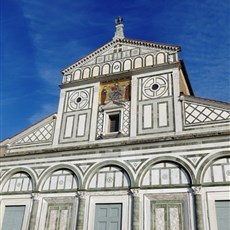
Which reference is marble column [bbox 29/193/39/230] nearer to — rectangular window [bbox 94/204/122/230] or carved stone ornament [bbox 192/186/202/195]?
rectangular window [bbox 94/204/122/230]

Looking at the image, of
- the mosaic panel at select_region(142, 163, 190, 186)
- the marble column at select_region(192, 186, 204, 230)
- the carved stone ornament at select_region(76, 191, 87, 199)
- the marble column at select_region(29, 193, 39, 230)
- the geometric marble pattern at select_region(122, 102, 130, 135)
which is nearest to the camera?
the marble column at select_region(192, 186, 204, 230)

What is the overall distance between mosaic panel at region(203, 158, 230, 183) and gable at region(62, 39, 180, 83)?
604cm

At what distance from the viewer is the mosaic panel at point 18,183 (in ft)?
48.6

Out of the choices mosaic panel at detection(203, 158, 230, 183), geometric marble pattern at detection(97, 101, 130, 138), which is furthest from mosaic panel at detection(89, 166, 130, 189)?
mosaic panel at detection(203, 158, 230, 183)

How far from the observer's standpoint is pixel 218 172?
11508 mm

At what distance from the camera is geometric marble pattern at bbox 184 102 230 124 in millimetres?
12609

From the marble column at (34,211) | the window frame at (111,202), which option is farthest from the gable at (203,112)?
the marble column at (34,211)

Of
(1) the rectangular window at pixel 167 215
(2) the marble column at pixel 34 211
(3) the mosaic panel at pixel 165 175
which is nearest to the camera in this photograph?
(1) the rectangular window at pixel 167 215

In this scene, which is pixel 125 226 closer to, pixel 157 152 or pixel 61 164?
pixel 157 152

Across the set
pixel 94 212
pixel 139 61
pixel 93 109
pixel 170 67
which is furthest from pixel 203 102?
pixel 94 212

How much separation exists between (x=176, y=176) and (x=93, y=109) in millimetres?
5956

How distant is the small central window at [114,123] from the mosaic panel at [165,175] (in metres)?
3.20

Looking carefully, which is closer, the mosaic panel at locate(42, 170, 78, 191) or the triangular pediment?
the mosaic panel at locate(42, 170, 78, 191)

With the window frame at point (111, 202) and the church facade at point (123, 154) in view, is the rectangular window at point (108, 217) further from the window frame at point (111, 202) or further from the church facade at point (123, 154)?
the window frame at point (111, 202)
